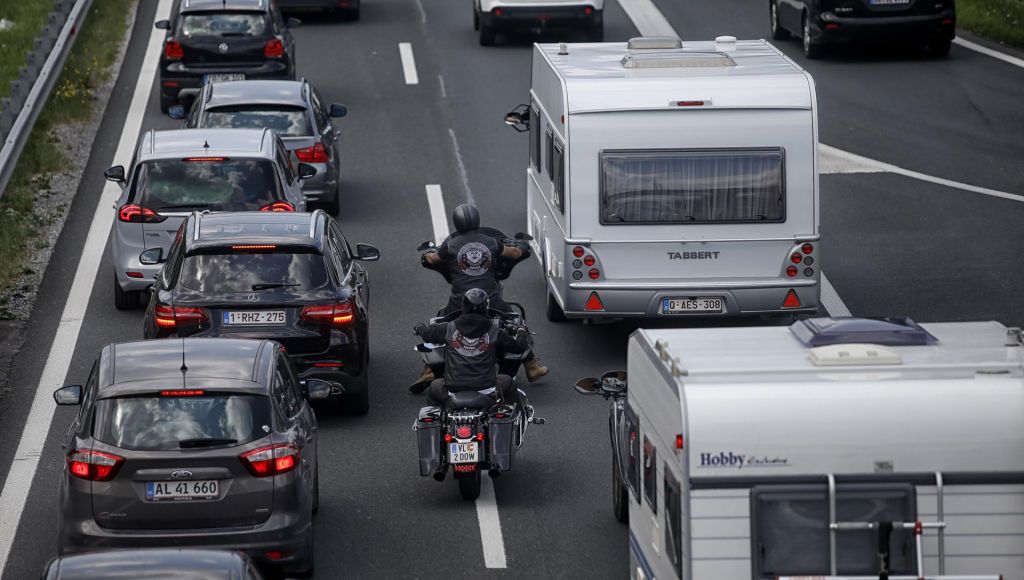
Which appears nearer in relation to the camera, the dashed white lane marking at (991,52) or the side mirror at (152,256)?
Answer: the side mirror at (152,256)

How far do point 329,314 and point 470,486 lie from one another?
2.24 m

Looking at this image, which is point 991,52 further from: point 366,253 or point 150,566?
point 150,566

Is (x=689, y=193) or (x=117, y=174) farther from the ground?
(x=689, y=193)

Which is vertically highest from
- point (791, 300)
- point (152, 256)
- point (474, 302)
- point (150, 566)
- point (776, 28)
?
point (150, 566)

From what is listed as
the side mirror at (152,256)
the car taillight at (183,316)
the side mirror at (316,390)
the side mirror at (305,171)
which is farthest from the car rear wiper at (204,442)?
the side mirror at (305,171)

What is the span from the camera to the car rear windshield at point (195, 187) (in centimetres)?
1806

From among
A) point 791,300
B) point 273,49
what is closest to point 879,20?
point 273,49

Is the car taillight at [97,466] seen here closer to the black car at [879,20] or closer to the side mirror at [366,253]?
the side mirror at [366,253]

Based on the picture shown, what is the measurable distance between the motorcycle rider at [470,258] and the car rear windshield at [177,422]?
4.17 metres

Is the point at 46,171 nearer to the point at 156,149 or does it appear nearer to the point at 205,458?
the point at 156,149

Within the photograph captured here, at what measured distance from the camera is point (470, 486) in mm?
13305

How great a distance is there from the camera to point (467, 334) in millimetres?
13242

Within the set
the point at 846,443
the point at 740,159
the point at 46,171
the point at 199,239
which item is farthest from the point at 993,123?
the point at 846,443

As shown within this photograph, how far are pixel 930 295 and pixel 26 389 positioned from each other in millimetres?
9000
